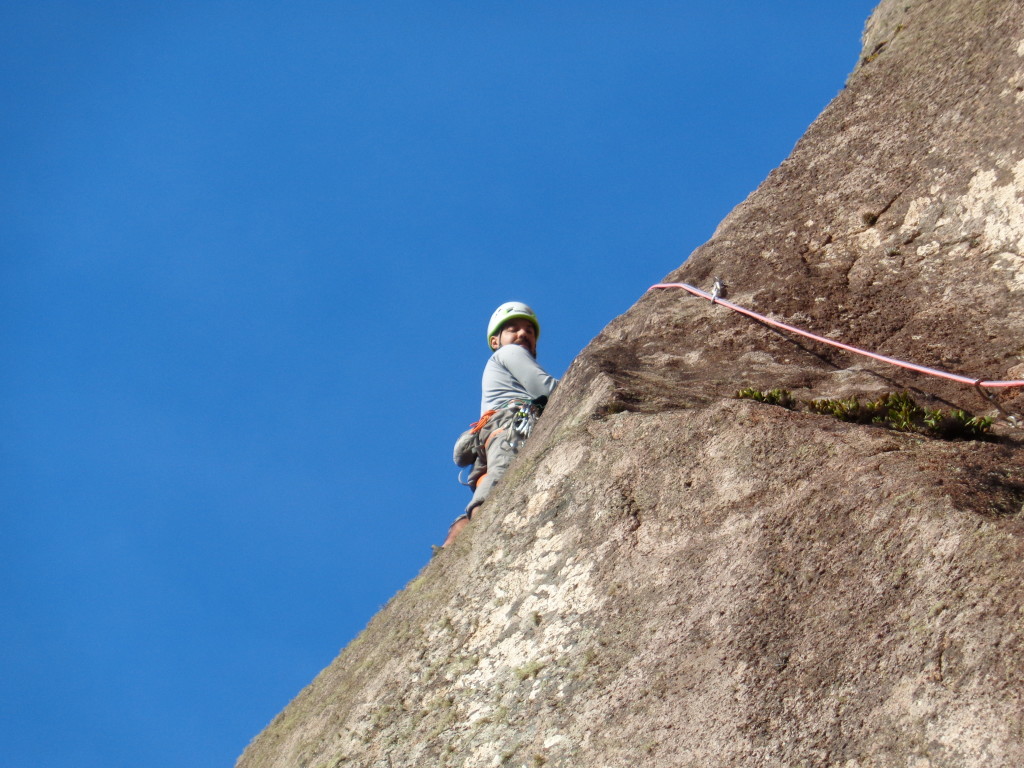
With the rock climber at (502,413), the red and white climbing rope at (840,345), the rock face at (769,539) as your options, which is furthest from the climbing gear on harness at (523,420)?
the red and white climbing rope at (840,345)

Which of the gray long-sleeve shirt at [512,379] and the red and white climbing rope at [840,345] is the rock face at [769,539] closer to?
the red and white climbing rope at [840,345]

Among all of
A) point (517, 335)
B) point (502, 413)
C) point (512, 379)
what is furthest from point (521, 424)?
point (517, 335)

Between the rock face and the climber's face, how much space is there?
158 centimetres

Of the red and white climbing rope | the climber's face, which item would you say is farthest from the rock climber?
the red and white climbing rope

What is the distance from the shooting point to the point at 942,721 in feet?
11.2

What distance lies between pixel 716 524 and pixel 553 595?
2.50ft

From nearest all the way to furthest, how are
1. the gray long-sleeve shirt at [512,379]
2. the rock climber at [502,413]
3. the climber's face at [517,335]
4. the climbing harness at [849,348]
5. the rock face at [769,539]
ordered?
the rock face at [769,539], the climbing harness at [849,348], the rock climber at [502,413], the gray long-sleeve shirt at [512,379], the climber's face at [517,335]

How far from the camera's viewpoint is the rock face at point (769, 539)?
3.67m

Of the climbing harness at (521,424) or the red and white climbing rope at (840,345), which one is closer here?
the red and white climbing rope at (840,345)

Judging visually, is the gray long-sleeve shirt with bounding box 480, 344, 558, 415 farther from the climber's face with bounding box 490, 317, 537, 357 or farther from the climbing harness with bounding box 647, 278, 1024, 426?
the climbing harness with bounding box 647, 278, 1024, 426

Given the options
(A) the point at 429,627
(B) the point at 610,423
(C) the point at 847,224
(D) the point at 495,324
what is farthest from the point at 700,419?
(D) the point at 495,324

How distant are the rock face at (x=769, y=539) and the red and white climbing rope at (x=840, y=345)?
71mm

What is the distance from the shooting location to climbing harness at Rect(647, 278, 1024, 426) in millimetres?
5473

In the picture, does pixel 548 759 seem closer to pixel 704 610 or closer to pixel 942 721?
pixel 704 610
